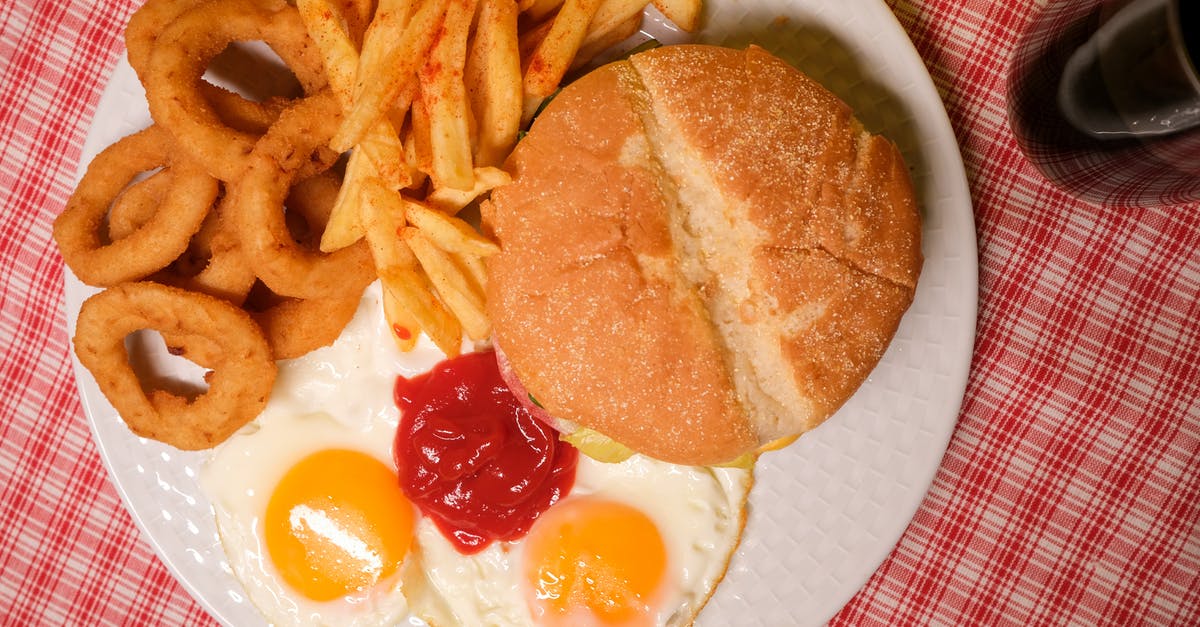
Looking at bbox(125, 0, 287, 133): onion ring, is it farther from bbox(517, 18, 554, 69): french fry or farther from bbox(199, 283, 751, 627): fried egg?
bbox(517, 18, 554, 69): french fry

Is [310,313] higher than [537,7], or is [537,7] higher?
[537,7]

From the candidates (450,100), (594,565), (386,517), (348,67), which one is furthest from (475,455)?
(348,67)

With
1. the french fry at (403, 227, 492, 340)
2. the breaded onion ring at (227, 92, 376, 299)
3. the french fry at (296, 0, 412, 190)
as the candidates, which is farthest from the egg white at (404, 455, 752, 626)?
the french fry at (296, 0, 412, 190)

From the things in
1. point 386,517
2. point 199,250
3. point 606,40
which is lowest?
point 386,517

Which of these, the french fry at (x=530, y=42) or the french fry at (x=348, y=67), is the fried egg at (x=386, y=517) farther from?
the french fry at (x=530, y=42)

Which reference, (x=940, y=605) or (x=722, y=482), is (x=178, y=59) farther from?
(x=940, y=605)

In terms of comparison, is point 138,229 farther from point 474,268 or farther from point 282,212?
point 474,268

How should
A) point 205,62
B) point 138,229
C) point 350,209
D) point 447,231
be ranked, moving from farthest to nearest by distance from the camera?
point 138,229, point 205,62, point 350,209, point 447,231
